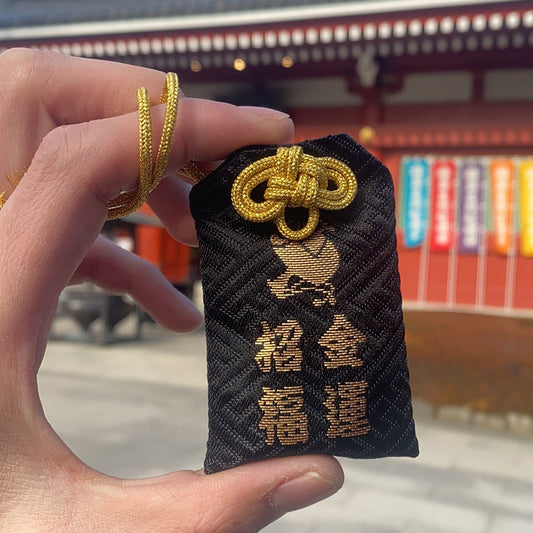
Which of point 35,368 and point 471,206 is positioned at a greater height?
point 35,368

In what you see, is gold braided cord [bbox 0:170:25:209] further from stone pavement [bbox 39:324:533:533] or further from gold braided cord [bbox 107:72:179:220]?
stone pavement [bbox 39:324:533:533]

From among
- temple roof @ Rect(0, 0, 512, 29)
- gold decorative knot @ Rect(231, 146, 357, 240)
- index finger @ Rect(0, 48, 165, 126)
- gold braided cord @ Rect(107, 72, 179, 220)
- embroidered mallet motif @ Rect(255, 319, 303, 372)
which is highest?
temple roof @ Rect(0, 0, 512, 29)

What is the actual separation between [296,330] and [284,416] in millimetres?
112

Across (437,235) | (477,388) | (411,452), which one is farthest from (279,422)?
(437,235)

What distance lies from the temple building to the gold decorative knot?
4.06m

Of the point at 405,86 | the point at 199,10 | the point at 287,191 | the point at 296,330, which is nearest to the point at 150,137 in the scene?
the point at 287,191

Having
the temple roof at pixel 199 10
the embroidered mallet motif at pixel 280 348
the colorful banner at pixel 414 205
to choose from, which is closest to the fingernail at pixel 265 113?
the embroidered mallet motif at pixel 280 348

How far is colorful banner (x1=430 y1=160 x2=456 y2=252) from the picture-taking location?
5721 millimetres

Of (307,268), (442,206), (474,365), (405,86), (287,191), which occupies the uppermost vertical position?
(405,86)

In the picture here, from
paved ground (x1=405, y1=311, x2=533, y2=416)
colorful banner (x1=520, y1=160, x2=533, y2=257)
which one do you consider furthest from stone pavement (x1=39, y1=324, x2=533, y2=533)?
colorful banner (x1=520, y1=160, x2=533, y2=257)

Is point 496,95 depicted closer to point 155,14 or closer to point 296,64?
point 296,64

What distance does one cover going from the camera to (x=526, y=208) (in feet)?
18.2

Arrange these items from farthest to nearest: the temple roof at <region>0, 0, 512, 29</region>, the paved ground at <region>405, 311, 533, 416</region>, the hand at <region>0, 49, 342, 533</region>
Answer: the temple roof at <region>0, 0, 512, 29</region>
the paved ground at <region>405, 311, 533, 416</region>
the hand at <region>0, 49, 342, 533</region>

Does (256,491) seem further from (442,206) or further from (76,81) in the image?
(442,206)
